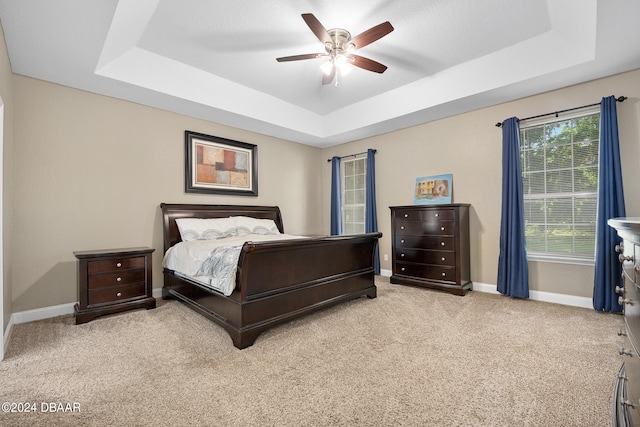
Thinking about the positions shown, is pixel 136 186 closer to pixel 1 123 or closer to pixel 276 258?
pixel 1 123

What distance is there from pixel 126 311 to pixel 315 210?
3.86 m

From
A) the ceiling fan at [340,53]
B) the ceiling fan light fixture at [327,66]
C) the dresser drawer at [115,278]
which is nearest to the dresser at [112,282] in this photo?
the dresser drawer at [115,278]

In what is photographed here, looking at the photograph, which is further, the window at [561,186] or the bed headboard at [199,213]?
the bed headboard at [199,213]

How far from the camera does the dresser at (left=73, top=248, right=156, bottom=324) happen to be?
120 inches

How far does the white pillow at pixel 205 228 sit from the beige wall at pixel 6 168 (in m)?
1.65

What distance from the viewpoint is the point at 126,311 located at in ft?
11.0

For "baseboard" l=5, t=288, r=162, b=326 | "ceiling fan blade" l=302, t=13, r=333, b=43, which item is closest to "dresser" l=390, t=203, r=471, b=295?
"ceiling fan blade" l=302, t=13, r=333, b=43

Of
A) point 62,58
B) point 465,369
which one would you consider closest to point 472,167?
point 465,369

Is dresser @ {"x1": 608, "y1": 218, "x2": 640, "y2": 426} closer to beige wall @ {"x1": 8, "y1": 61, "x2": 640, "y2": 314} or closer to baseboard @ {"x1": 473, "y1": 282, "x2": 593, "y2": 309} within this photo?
baseboard @ {"x1": 473, "y1": 282, "x2": 593, "y2": 309}

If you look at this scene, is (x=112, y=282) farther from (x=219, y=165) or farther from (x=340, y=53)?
(x=340, y=53)

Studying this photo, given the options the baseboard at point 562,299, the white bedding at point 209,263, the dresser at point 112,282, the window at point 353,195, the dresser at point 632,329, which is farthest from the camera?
the window at point 353,195

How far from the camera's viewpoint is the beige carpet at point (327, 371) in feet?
5.32

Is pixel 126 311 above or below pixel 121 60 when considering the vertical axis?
below

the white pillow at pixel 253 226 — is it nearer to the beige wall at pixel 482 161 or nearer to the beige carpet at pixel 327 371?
the beige carpet at pixel 327 371
